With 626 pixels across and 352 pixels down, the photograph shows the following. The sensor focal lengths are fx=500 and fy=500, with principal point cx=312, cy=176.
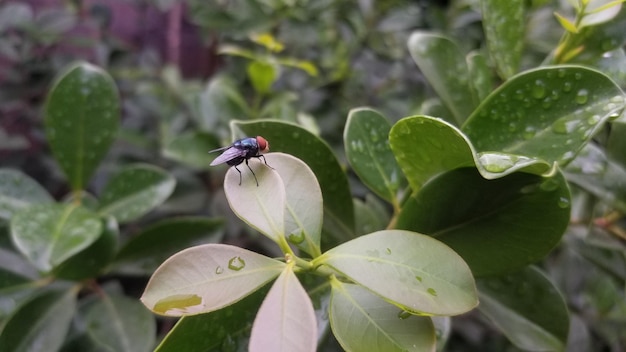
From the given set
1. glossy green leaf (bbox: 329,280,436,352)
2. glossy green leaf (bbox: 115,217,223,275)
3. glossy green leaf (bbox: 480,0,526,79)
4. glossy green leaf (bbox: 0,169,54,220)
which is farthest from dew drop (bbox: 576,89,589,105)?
glossy green leaf (bbox: 0,169,54,220)

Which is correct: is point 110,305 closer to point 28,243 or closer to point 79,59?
point 28,243

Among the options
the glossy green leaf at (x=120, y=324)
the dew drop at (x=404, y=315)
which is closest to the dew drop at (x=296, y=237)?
the dew drop at (x=404, y=315)

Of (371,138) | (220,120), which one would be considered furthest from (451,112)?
(220,120)

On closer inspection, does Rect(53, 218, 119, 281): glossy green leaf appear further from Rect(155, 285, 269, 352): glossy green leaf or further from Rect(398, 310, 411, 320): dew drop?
Rect(398, 310, 411, 320): dew drop

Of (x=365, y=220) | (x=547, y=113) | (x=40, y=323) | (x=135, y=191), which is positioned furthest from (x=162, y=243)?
(x=547, y=113)

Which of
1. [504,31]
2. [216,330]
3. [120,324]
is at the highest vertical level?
[504,31]

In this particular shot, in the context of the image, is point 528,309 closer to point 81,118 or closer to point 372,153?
point 372,153

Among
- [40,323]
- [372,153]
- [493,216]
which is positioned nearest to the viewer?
[493,216]
